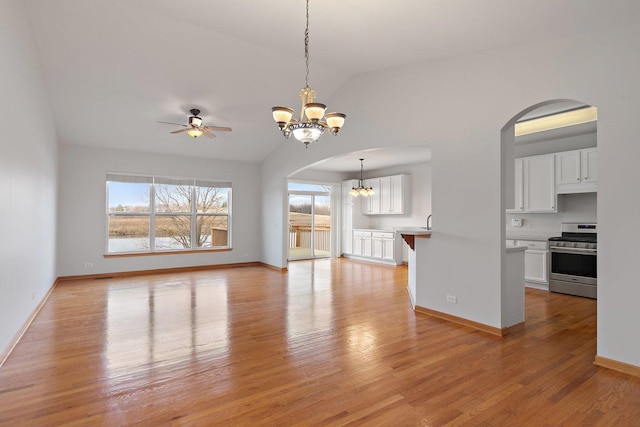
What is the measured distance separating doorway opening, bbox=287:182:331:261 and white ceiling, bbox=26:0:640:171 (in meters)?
3.67

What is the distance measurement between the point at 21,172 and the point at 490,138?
4954mm

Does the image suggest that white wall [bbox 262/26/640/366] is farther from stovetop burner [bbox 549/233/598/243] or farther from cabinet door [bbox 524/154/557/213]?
cabinet door [bbox 524/154/557/213]

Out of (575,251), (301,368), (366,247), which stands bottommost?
(301,368)

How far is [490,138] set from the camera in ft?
12.4

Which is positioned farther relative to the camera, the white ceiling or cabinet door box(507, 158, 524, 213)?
cabinet door box(507, 158, 524, 213)

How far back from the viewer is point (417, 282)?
4.52m

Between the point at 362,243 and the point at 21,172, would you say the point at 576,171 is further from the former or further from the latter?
the point at 21,172

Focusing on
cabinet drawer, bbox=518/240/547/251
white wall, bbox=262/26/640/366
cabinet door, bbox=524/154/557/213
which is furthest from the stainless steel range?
white wall, bbox=262/26/640/366

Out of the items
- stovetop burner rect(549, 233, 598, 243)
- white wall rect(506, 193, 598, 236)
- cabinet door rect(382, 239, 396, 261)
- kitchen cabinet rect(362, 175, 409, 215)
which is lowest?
cabinet door rect(382, 239, 396, 261)

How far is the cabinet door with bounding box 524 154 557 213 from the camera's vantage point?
227 inches

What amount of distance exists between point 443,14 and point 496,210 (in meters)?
2.05

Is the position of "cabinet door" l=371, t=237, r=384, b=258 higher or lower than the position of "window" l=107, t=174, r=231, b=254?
lower

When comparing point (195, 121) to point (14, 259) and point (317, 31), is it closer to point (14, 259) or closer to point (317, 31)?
point (317, 31)

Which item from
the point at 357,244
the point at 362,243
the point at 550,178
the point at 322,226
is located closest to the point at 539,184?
the point at 550,178
